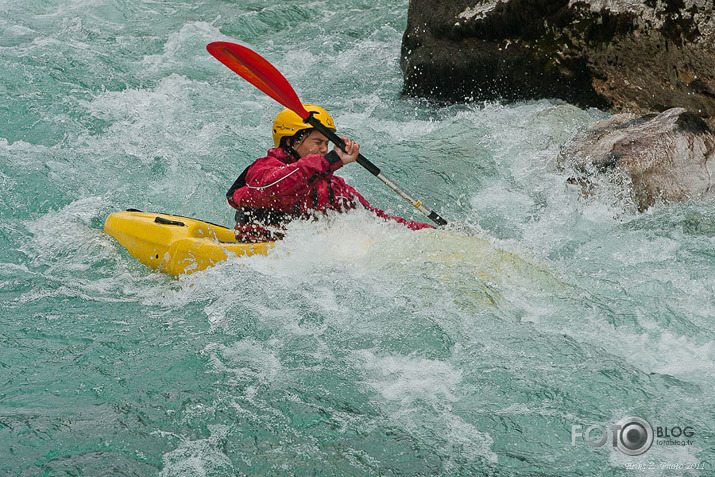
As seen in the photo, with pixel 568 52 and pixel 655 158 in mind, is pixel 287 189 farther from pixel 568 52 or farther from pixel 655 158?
pixel 568 52

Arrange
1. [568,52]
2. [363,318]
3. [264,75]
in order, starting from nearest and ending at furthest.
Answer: [363,318]
[264,75]
[568,52]

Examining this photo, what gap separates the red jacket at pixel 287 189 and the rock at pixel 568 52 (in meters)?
3.31

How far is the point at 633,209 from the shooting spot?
222 inches

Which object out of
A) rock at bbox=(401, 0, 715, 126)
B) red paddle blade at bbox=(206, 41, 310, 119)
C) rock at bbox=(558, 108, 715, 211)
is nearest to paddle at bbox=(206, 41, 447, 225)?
red paddle blade at bbox=(206, 41, 310, 119)

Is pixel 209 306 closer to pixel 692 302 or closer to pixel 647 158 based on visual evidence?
pixel 692 302

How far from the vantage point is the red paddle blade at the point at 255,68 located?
5016 mm

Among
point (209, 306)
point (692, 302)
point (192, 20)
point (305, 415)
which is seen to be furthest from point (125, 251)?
point (192, 20)

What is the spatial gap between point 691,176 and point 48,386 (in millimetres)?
4815

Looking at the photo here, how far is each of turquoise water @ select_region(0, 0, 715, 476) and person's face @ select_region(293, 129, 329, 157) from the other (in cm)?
50

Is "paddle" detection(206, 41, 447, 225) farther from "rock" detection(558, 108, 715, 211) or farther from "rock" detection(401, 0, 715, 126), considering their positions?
"rock" detection(401, 0, 715, 126)

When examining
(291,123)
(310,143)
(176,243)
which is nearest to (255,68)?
(291,123)

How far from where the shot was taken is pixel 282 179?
14.9 ft

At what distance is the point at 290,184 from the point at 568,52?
3.86m

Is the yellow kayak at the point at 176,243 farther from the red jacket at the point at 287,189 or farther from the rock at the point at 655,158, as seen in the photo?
the rock at the point at 655,158
